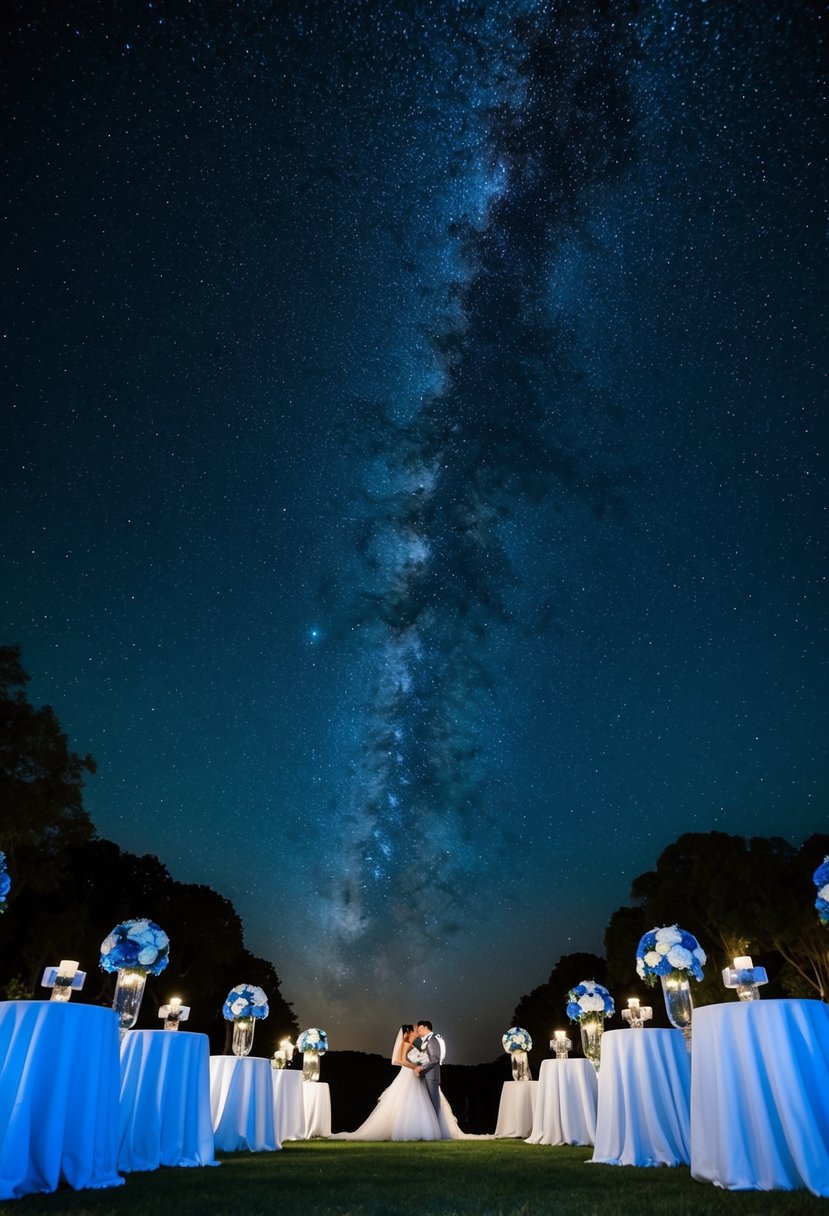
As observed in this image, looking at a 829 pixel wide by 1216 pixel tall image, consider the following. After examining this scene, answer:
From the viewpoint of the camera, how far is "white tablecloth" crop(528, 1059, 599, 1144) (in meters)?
10.6

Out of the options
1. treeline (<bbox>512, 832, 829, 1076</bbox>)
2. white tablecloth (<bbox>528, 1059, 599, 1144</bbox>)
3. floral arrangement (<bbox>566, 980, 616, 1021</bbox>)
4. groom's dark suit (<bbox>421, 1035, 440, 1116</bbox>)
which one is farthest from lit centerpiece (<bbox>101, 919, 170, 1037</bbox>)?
treeline (<bbox>512, 832, 829, 1076</bbox>)

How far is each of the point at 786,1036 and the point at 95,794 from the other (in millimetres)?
20208

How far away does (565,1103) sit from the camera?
10.8 m

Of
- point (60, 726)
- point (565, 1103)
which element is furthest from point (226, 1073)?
point (60, 726)

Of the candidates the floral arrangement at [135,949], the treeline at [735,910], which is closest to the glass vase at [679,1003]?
the floral arrangement at [135,949]

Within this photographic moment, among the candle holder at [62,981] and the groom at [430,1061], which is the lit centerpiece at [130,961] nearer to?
the candle holder at [62,981]

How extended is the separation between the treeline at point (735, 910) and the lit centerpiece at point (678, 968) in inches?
628

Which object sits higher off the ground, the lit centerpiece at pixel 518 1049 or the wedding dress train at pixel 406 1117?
the lit centerpiece at pixel 518 1049

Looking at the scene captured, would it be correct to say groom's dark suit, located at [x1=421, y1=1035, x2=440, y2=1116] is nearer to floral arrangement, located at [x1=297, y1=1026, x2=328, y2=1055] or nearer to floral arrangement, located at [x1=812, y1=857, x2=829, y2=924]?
floral arrangement, located at [x1=297, y1=1026, x2=328, y2=1055]

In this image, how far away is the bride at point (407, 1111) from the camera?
12797 mm

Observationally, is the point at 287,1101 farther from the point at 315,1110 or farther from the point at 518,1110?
the point at 518,1110

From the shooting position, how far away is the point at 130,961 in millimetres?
7234

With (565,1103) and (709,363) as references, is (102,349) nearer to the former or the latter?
(709,363)

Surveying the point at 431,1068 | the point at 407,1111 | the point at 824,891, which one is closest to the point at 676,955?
the point at 824,891
